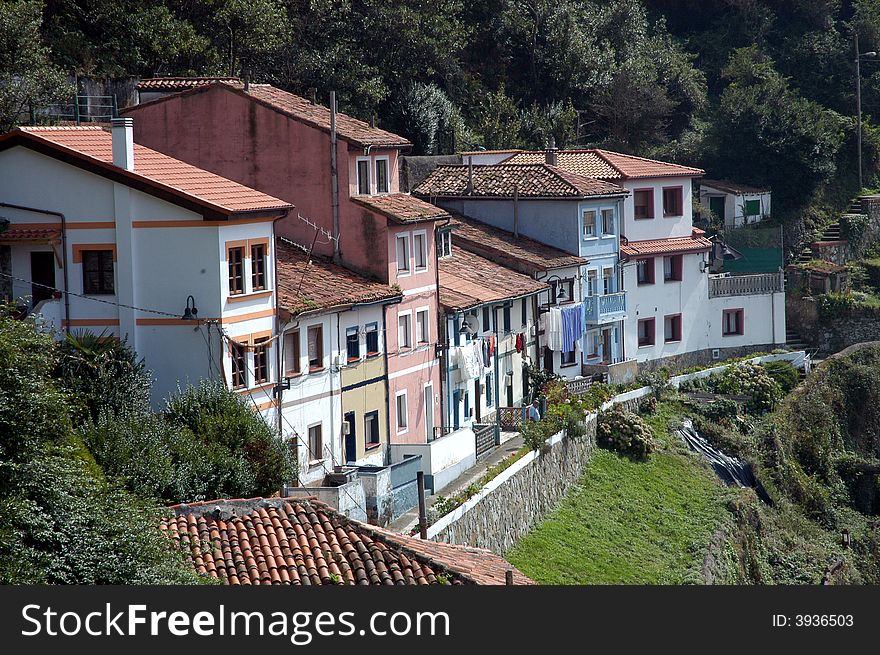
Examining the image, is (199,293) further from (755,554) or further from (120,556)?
(755,554)

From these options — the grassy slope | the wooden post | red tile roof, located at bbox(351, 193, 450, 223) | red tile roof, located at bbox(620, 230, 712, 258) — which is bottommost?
the grassy slope

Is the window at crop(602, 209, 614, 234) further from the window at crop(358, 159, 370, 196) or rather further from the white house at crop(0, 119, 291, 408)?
the white house at crop(0, 119, 291, 408)

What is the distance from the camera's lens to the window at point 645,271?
64188mm

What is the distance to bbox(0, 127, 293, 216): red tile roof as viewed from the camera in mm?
35219

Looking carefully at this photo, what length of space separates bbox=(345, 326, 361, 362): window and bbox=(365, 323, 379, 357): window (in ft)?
2.17

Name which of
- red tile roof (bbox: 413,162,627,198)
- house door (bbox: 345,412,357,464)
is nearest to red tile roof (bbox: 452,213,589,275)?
red tile roof (bbox: 413,162,627,198)

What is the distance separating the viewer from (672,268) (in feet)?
216

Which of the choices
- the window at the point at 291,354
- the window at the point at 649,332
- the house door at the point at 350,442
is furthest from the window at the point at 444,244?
the window at the point at 649,332

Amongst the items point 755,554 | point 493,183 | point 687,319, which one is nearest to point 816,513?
point 755,554

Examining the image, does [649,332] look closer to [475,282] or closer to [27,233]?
[475,282]

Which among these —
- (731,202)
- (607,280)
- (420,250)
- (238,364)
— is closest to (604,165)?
(607,280)

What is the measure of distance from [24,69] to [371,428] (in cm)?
1496

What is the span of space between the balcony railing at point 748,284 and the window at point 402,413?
2599 cm

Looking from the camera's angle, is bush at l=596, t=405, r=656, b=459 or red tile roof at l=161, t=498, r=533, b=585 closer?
red tile roof at l=161, t=498, r=533, b=585
